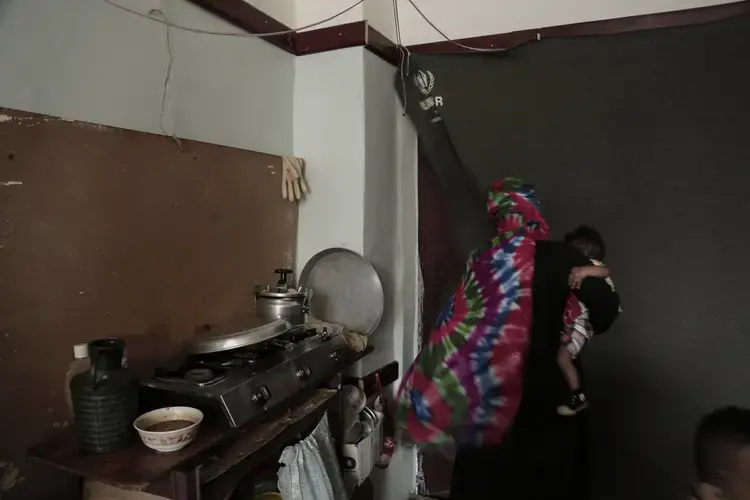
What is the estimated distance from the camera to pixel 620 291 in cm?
167

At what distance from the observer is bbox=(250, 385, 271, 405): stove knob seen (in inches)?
43.5

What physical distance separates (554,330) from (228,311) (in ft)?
2.93

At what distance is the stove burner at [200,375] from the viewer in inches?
43.5

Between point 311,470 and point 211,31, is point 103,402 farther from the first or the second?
point 211,31

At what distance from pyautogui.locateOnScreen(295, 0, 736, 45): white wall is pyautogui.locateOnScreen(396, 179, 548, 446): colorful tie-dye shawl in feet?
2.73

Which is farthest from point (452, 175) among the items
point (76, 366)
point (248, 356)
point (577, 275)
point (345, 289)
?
point (76, 366)

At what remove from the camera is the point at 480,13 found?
6.43 ft

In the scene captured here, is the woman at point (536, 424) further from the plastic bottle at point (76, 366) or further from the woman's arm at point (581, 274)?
the plastic bottle at point (76, 366)

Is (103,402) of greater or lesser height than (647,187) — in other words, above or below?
below

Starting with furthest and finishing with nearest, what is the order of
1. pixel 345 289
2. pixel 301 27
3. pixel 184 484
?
pixel 301 27 < pixel 345 289 < pixel 184 484

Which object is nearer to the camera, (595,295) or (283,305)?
(595,295)

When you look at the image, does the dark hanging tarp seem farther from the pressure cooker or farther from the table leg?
the table leg

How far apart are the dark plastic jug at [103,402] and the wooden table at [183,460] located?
3 cm

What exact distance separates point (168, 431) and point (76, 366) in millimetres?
315
